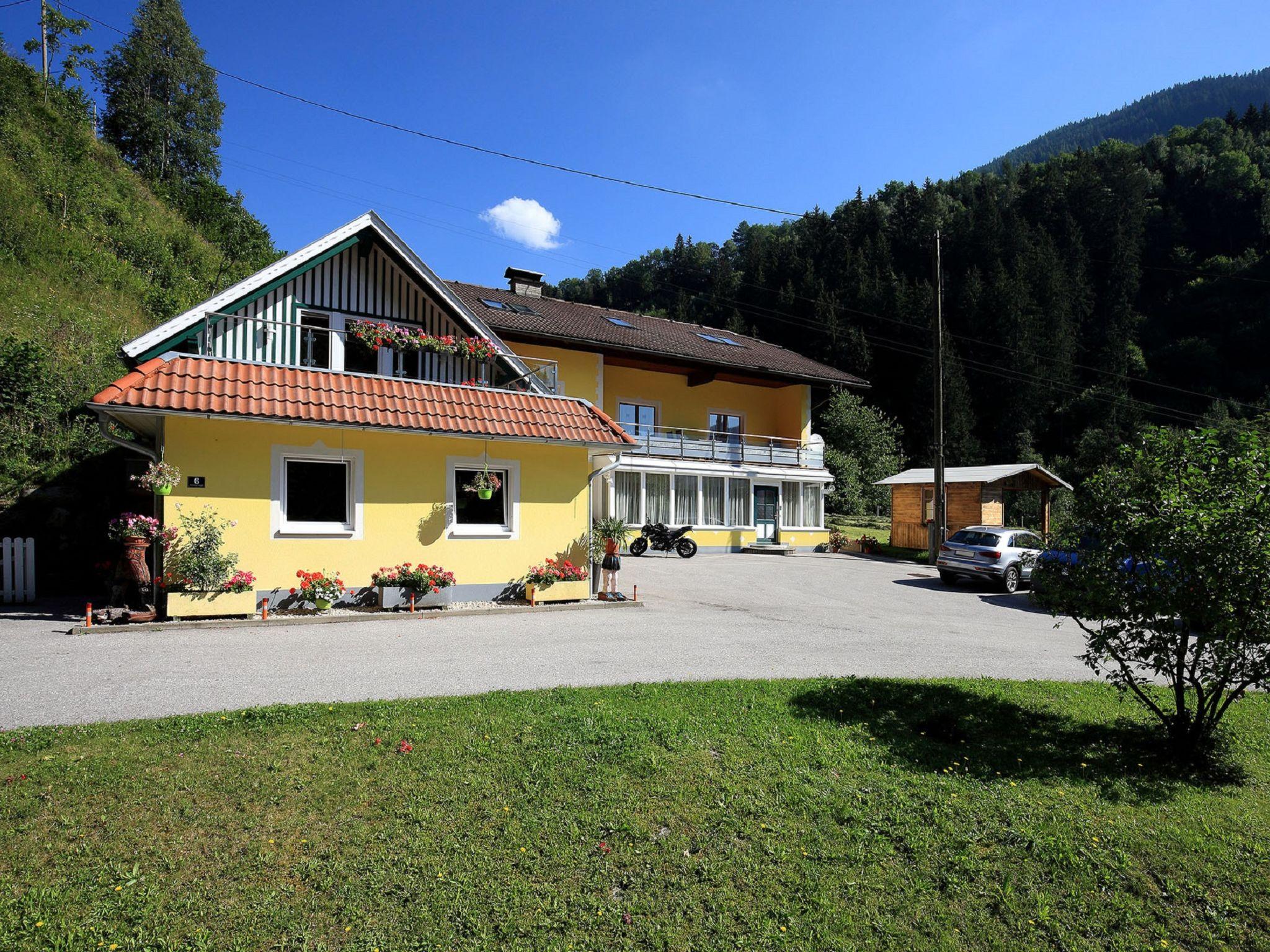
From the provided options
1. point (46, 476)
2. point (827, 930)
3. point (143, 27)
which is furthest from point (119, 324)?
point (143, 27)

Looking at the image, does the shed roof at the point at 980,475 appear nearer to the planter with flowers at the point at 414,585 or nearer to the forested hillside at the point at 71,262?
the planter with flowers at the point at 414,585

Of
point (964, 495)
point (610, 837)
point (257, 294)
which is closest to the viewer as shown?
point (610, 837)

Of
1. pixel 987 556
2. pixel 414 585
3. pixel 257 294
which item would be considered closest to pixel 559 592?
pixel 414 585

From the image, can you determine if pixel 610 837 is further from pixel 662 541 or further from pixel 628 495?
pixel 628 495

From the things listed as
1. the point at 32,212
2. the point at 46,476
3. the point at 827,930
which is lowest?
the point at 827,930

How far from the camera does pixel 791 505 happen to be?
3073 cm

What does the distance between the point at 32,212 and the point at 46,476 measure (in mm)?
16480

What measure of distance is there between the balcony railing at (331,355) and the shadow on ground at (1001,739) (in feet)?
29.7

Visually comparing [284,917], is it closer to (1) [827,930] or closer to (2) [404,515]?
(1) [827,930]

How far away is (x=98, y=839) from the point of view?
3.72m

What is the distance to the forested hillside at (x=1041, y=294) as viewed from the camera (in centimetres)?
5878

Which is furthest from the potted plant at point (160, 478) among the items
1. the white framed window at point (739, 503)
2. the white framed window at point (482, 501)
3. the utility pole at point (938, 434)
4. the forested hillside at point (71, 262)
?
the white framed window at point (739, 503)

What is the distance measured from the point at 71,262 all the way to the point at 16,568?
18.9m

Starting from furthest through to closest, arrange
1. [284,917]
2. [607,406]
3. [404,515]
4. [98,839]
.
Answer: [607,406], [404,515], [98,839], [284,917]
